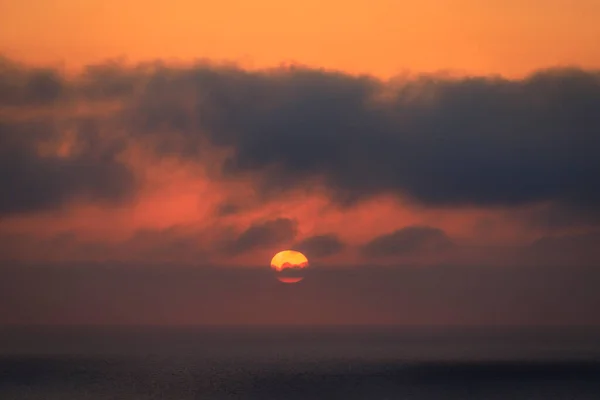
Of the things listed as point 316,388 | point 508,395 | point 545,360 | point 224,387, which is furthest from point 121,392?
point 545,360

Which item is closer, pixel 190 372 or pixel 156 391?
pixel 156 391

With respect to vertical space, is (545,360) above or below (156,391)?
above

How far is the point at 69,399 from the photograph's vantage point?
9462 cm

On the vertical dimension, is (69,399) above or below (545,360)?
below

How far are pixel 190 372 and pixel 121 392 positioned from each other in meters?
38.8

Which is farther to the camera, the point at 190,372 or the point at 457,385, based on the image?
the point at 190,372

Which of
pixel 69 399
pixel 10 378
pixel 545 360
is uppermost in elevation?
pixel 545 360

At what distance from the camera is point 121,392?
103125 millimetres

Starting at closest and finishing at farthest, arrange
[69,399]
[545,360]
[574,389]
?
[69,399] → [574,389] → [545,360]

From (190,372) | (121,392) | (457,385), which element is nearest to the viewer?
(121,392)

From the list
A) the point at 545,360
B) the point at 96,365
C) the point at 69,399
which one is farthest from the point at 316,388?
the point at 545,360

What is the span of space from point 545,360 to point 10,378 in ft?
370

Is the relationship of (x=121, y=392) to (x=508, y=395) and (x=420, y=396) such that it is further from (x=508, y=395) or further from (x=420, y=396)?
(x=508, y=395)

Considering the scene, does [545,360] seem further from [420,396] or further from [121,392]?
[121,392]
